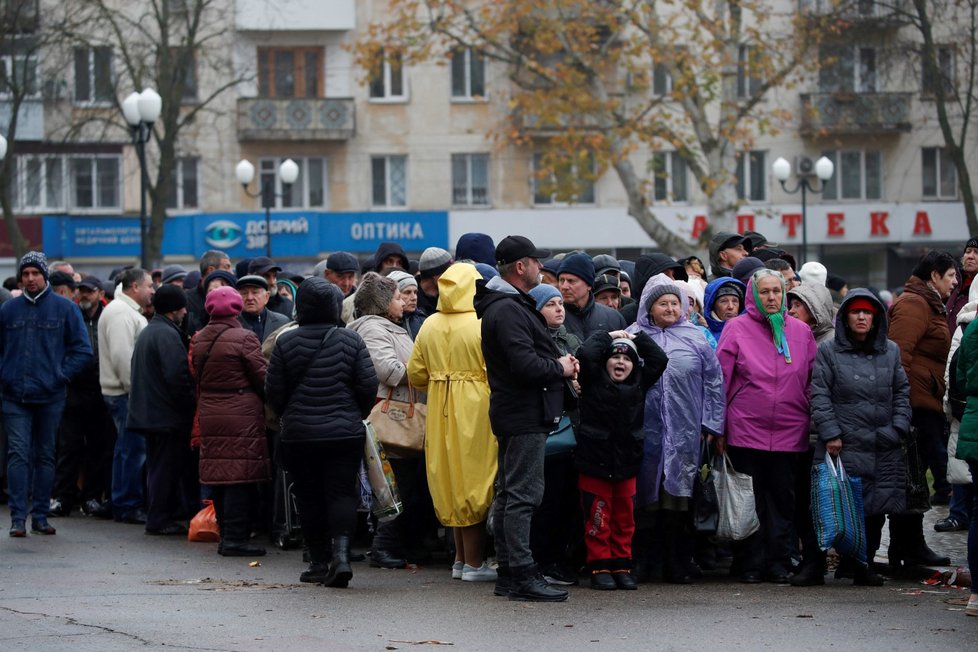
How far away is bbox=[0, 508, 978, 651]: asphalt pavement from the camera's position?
846cm

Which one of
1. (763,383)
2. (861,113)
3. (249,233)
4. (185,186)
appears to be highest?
(861,113)

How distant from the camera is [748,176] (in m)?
47.8

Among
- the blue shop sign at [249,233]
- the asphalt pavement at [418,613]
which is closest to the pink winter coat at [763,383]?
the asphalt pavement at [418,613]

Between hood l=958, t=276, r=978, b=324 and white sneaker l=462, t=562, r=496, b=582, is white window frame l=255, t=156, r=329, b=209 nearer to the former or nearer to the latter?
white sneaker l=462, t=562, r=496, b=582

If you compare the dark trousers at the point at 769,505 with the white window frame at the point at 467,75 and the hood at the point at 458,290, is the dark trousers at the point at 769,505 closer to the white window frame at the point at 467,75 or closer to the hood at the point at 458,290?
the hood at the point at 458,290

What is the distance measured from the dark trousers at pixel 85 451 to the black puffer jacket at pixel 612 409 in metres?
6.41

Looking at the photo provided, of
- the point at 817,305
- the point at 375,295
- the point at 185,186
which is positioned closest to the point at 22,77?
the point at 185,186

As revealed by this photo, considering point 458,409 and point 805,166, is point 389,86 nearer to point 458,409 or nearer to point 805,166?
point 805,166

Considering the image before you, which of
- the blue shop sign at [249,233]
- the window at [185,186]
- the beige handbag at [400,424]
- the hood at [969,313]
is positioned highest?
the window at [185,186]

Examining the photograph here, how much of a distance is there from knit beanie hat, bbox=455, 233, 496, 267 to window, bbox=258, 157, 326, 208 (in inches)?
1381

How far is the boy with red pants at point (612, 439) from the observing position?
1019 cm

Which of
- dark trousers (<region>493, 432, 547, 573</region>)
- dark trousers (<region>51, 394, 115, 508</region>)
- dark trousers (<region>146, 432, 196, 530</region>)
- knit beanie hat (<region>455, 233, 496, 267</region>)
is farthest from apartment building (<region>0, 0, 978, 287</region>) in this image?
dark trousers (<region>493, 432, 547, 573</region>)

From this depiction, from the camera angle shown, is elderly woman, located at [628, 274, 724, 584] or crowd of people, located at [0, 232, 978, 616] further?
elderly woman, located at [628, 274, 724, 584]

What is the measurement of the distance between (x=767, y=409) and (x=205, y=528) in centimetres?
490
